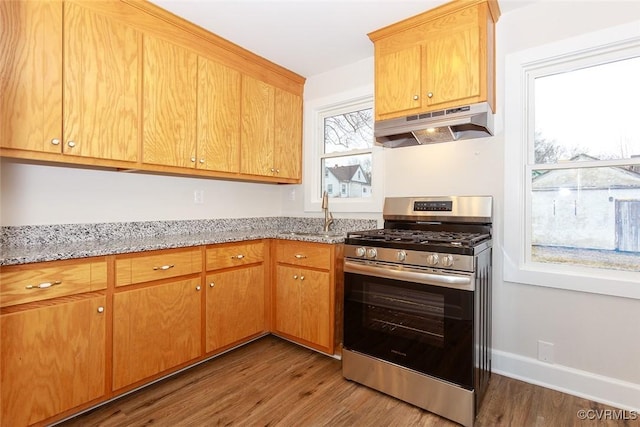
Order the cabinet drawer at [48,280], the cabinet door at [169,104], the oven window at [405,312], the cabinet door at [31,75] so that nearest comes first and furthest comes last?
1. the cabinet drawer at [48,280]
2. the cabinet door at [31,75]
3. the oven window at [405,312]
4. the cabinet door at [169,104]

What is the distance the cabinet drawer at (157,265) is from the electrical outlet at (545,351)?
7.70 feet

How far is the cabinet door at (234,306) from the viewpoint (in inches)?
93.4

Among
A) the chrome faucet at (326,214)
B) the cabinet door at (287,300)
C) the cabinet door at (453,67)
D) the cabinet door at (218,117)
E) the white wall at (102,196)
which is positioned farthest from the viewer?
the chrome faucet at (326,214)

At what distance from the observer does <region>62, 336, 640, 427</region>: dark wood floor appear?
1760 millimetres

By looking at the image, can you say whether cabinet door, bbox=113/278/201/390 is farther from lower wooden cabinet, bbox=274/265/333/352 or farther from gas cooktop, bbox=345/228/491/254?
gas cooktop, bbox=345/228/491/254

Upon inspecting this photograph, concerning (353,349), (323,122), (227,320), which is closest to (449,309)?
(353,349)

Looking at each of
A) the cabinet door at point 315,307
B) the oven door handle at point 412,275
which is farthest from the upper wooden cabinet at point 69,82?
the oven door handle at point 412,275

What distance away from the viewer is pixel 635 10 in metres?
1.83

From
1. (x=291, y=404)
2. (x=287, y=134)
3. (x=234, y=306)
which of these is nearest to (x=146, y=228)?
(x=234, y=306)

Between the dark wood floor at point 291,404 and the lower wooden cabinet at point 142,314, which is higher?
the lower wooden cabinet at point 142,314

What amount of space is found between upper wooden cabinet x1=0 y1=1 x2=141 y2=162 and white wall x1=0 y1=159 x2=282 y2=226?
37 centimetres

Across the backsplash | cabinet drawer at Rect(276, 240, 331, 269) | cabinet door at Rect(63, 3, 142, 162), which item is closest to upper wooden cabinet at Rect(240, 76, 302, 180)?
the backsplash

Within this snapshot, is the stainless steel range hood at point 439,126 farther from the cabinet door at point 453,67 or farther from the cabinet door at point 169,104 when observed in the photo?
the cabinet door at point 169,104

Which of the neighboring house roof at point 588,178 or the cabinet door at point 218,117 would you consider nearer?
the neighboring house roof at point 588,178
